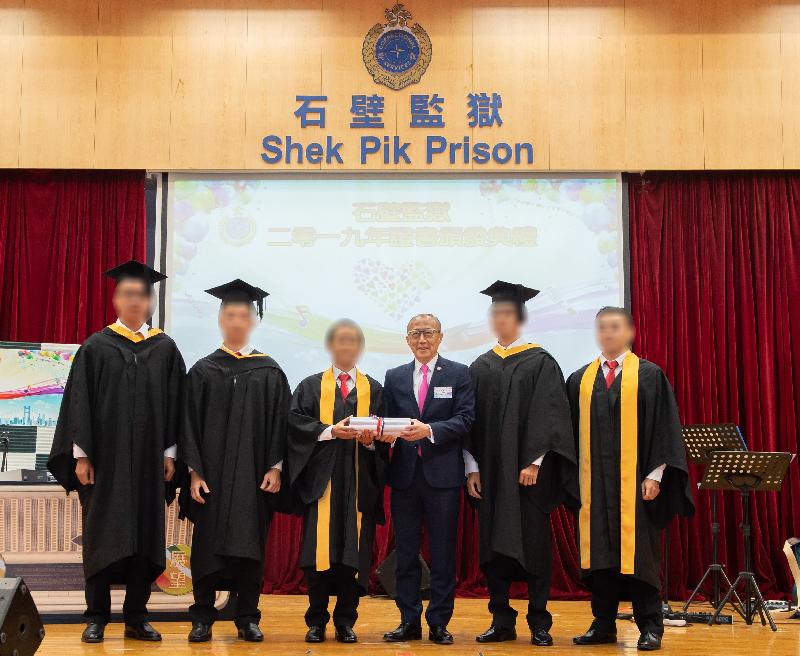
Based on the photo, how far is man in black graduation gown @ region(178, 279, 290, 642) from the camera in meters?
4.93

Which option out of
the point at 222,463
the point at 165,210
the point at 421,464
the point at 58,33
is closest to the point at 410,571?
the point at 421,464

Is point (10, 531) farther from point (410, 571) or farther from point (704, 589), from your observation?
point (704, 589)

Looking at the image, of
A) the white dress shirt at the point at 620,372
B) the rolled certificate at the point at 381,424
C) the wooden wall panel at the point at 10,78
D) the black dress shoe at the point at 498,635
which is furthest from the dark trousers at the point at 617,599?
the wooden wall panel at the point at 10,78

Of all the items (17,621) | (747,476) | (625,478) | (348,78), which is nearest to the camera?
(17,621)

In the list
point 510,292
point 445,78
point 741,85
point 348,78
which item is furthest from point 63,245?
point 741,85

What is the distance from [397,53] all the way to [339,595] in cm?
442

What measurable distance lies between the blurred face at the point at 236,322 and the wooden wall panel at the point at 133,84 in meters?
2.80

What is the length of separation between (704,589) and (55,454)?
16.0ft

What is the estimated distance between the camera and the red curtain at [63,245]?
24.9 ft

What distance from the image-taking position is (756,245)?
751cm

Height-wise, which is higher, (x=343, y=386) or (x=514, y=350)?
(x=514, y=350)

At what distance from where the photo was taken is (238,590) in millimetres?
5105

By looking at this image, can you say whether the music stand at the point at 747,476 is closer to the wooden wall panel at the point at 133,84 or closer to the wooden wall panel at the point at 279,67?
the wooden wall panel at the point at 279,67

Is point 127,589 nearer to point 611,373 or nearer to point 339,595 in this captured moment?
point 339,595
